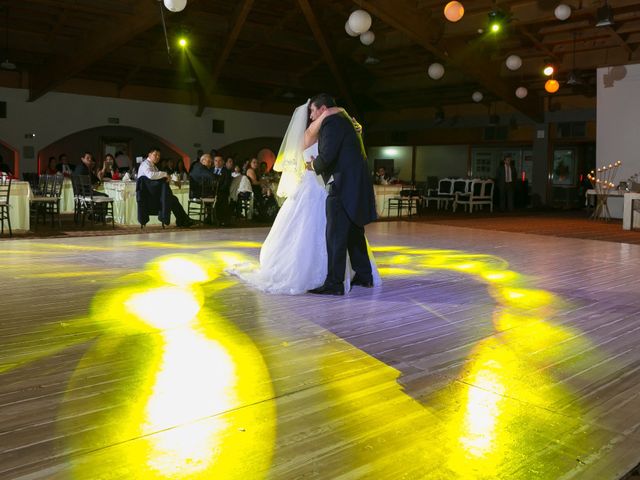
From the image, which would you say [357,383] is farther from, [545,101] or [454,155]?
[454,155]

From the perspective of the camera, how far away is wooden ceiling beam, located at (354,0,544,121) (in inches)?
461

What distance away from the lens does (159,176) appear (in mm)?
9430

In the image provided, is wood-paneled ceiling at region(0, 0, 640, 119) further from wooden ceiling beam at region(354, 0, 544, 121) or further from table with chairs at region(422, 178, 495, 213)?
table with chairs at region(422, 178, 495, 213)

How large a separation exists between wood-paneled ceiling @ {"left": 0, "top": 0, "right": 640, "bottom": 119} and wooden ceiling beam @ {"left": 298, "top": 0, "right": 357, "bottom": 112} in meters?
0.04

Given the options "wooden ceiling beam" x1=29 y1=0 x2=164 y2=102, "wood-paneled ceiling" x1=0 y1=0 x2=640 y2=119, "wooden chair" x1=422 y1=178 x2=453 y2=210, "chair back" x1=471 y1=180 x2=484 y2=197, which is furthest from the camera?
"wooden chair" x1=422 y1=178 x2=453 y2=210

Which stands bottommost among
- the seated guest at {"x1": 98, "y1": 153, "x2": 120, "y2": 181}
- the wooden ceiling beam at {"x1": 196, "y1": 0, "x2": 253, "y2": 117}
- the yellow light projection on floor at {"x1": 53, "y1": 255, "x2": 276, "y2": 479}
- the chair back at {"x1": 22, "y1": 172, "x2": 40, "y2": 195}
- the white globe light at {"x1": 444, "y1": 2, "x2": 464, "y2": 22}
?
the yellow light projection on floor at {"x1": 53, "y1": 255, "x2": 276, "y2": 479}

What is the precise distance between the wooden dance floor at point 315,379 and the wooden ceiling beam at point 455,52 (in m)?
7.96

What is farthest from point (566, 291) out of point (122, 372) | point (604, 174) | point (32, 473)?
point (604, 174)

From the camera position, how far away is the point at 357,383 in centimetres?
261

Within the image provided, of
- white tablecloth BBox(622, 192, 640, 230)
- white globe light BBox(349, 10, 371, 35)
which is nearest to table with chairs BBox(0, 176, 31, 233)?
white globe light BBox(349, 10, 371, 35)

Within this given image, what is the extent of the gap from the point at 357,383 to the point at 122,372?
104cm

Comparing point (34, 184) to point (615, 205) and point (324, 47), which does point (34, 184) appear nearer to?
point (324, 47)

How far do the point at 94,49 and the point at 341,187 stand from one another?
1039 cm

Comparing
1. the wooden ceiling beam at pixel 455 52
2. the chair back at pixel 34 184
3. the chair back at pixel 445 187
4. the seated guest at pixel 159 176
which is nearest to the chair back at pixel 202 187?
the seated guest at pixel 159 176
